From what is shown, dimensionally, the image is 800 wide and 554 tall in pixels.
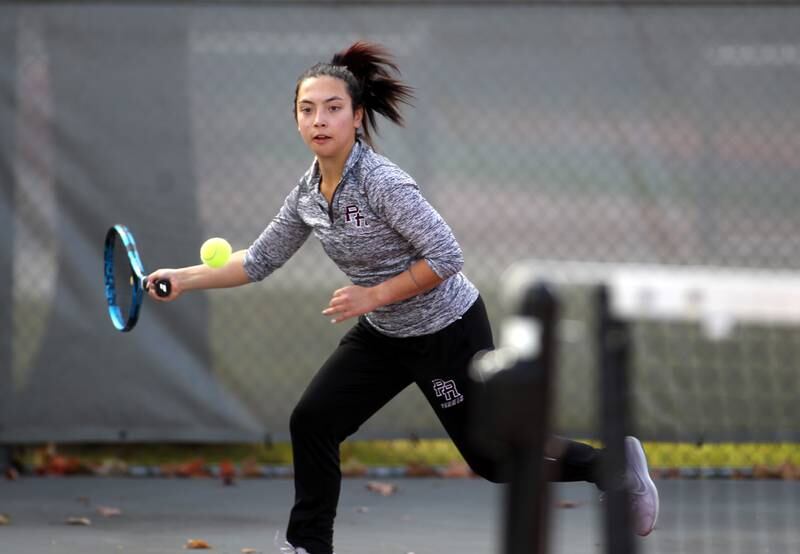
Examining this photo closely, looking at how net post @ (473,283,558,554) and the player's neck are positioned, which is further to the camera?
the player's neck

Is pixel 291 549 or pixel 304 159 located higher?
pixel 304 159

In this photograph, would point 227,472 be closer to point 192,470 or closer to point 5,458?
point 192,470

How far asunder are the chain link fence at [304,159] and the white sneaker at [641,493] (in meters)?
1.98

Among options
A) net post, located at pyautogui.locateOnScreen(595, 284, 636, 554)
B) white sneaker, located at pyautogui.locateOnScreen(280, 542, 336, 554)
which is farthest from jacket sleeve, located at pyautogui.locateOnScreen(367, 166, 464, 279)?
net post, located at pyautogui.locateOnScreen(595, 284, 636, 554)

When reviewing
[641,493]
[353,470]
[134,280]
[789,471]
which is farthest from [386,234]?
[789,471]

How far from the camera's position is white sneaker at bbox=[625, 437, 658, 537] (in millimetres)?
4488

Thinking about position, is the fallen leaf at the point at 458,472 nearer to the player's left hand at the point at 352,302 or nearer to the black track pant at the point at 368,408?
the black track pant at the point at 368,408

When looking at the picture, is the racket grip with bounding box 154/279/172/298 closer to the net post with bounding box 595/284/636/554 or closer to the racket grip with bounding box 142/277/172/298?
the racket grip with bounding box 142/277/172/298

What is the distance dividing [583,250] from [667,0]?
121cm

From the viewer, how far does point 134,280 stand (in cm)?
473

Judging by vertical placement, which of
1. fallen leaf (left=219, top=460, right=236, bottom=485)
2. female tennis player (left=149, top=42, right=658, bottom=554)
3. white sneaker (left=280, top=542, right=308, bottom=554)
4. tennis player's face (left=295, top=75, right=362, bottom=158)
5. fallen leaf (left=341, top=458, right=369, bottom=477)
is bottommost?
white sneaker (left=280, top=542, right=308, bottom=554)

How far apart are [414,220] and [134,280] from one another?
1.03 m

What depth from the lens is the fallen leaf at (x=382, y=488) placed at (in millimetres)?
6328

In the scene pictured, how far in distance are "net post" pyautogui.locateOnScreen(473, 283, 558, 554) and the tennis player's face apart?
2.06 meters
